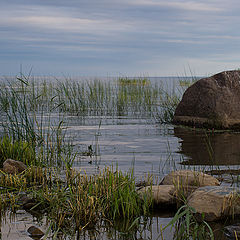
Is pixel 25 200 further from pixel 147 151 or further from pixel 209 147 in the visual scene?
pixel 209 147

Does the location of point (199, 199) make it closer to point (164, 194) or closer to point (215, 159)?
point (164, 194)

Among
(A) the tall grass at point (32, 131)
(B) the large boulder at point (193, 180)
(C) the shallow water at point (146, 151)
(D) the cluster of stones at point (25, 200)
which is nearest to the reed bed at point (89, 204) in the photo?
(D) the cluster of stones at point (25, 200)

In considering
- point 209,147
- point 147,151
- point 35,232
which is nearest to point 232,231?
point 35,232

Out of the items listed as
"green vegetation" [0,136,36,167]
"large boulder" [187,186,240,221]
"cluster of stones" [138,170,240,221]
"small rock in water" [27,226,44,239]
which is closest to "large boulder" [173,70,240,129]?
"green vegetation" [0,136,36,167]

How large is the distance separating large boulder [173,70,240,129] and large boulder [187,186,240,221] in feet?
21.4

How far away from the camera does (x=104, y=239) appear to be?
11.5 feet

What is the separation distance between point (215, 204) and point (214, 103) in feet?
22.2

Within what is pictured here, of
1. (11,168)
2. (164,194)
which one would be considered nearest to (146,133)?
(11,168)

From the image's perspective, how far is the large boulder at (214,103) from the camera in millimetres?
10453

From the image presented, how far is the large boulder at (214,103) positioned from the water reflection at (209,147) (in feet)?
1.24

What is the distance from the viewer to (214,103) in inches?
413

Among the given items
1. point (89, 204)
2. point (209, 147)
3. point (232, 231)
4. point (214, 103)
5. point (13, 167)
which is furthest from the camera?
point (214, 103)

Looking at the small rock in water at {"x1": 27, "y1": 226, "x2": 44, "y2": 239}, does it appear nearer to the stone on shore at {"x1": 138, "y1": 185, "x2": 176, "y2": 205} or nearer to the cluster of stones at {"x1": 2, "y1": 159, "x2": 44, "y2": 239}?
the cluster of stones at {"x1": 2, "y1": 159, "x2": 44, "y2": 239}

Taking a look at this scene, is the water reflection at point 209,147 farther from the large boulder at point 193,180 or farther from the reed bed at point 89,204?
the reed bed at point 89,204
